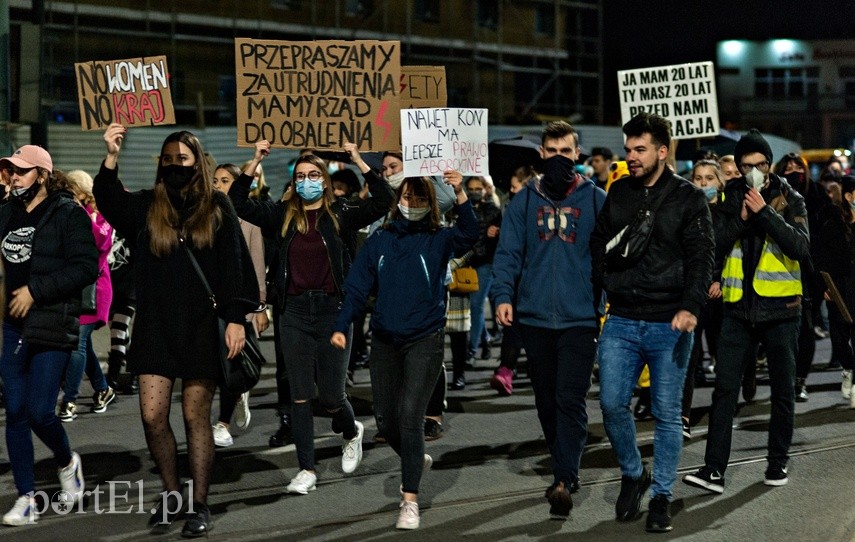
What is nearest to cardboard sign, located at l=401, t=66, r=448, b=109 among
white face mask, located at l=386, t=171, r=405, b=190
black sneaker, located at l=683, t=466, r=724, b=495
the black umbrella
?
white face mask, located at l=386, t=171, r=405, b=190

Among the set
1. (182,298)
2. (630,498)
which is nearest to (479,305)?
(630,498)

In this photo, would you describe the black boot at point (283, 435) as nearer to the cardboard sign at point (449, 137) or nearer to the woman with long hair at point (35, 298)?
the woman with long hair at point (35, 298)

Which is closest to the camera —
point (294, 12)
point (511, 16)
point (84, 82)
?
point (84, 82)

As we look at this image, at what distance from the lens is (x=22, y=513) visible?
689cm

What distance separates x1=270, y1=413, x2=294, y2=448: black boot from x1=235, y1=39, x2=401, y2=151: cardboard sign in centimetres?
200

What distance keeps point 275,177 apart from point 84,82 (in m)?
26.1

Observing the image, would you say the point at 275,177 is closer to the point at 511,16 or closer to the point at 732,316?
the point at 511,16

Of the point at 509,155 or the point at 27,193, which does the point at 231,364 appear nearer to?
the point at 27,193

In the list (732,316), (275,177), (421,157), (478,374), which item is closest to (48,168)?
(421,157)

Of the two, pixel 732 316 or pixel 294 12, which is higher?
pixel 294 12

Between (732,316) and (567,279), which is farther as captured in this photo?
(732,316)

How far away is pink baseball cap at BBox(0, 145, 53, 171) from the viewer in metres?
6.95

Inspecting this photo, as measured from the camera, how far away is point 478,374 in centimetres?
1304

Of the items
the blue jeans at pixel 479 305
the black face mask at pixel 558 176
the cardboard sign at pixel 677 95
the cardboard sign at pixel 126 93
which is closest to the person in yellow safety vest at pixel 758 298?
the black face mask at pixel 558 176
